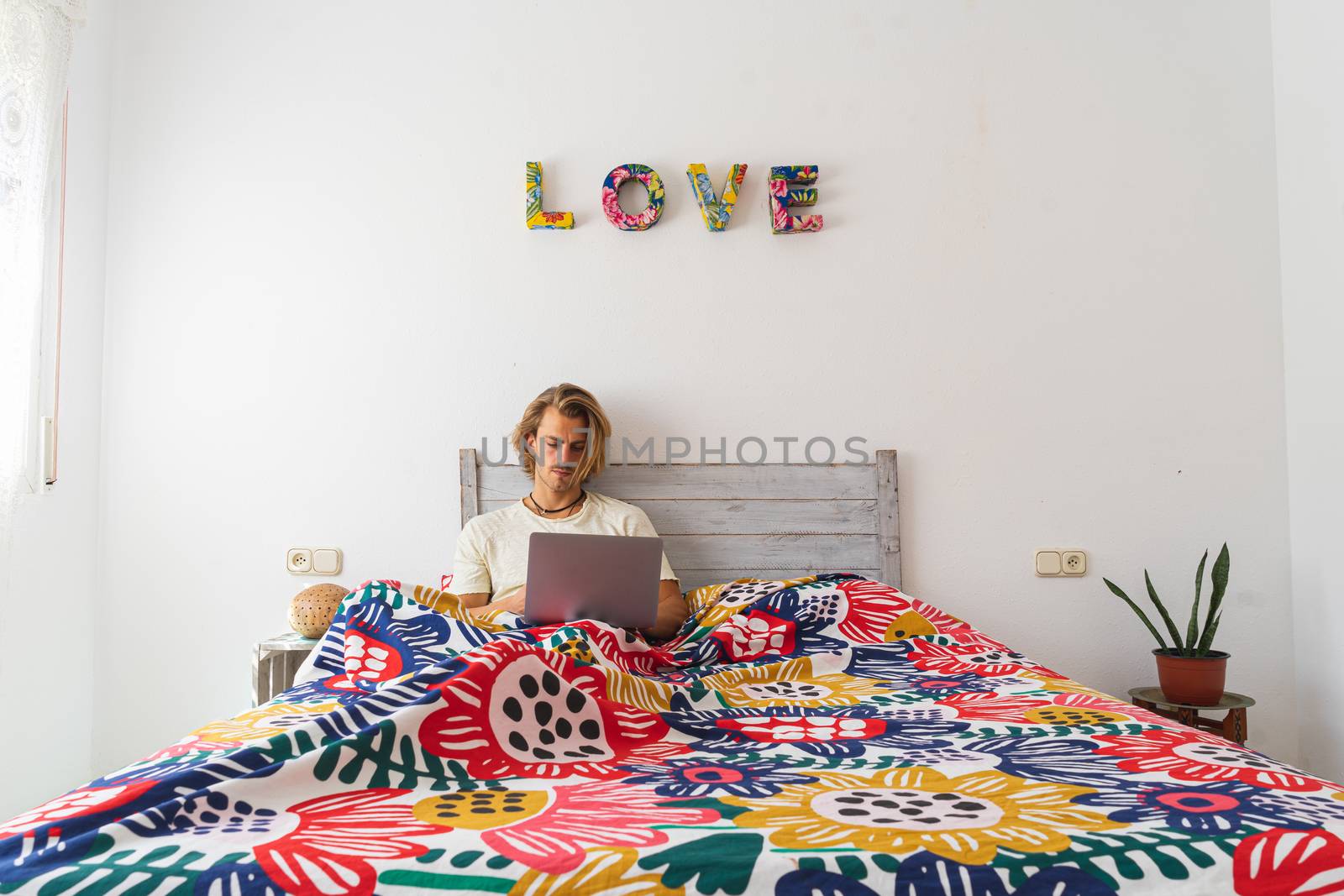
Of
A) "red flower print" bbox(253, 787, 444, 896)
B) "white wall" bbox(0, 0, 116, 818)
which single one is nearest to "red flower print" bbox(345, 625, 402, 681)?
"red flower print" bbox(253, 787, 444, 896)

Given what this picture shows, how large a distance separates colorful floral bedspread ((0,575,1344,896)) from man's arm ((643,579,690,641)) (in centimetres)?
59

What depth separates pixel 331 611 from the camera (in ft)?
7.77

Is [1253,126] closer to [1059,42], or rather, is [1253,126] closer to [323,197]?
[1059,42]

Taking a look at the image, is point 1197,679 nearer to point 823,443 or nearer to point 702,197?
point 823,443

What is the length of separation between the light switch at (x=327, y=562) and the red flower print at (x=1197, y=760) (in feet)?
6.88

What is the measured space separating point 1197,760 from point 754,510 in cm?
150

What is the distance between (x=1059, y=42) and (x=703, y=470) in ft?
5.59

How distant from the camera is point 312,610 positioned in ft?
7.71

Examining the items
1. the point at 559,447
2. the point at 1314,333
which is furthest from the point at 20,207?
the point at 1314,333

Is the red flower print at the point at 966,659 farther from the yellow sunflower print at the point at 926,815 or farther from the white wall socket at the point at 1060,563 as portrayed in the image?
the yellow sunflower print at the point at 926,815

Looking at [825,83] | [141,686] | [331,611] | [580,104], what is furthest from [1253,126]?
[141,686]

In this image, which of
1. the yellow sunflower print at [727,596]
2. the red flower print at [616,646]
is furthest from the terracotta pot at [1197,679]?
the red flower print at [616,646]

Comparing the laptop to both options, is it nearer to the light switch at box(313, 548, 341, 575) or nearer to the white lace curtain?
the light switch at box(313, 548, 341, 575)

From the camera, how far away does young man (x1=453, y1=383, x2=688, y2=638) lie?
2414 mm
